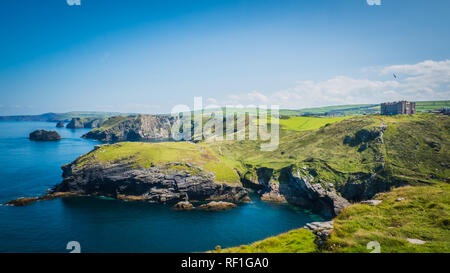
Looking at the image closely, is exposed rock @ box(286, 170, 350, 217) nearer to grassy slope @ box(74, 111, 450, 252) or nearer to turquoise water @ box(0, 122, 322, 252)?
turquoise water @ box(0, 122, 322, 252)

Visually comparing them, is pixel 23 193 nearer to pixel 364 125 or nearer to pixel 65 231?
Answer: pixel 65 231

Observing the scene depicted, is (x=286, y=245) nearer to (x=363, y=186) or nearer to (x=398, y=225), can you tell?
(x=398, y=225)

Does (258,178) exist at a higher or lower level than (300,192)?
higher

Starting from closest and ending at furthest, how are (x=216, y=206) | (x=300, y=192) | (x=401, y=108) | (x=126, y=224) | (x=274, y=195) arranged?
1. (x=126, y=224)
2. (x=216, y=206)
3. (x=300, y=192)
4. (x=274, y=195)
5. (x=401, y=108)

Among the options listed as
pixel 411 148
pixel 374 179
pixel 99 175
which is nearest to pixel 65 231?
pixel 99 175

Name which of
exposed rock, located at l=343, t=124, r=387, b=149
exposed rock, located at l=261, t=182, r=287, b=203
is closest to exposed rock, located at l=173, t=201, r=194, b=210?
exposed rock, located at l=261, t=182, r=287, b=203

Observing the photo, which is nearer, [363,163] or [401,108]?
[363,163]

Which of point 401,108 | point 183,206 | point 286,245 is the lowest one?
point 183,206

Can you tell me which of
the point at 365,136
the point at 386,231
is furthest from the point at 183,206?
the point at 365,136
